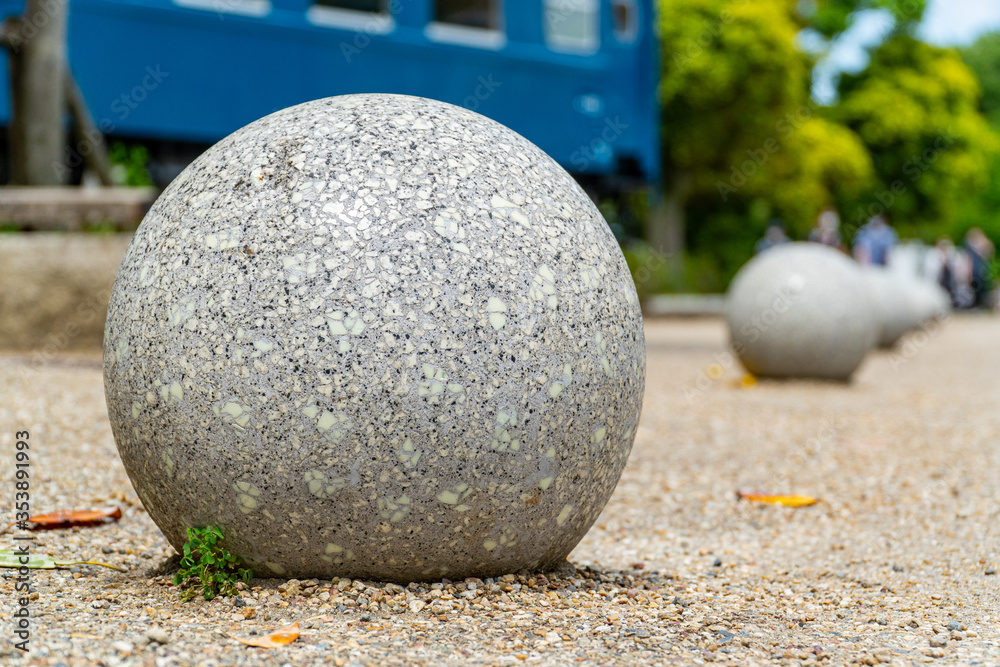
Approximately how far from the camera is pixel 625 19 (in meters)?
15.0

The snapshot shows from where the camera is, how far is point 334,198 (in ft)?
9.86

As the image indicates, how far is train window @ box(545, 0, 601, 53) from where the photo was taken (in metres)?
13.0

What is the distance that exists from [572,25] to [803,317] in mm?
5541

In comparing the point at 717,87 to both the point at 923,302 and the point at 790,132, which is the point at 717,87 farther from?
the point at 923,302

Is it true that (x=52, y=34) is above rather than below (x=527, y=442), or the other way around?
above

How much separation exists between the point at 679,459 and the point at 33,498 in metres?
3.61

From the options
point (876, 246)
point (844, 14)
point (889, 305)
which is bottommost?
point (889, 305)

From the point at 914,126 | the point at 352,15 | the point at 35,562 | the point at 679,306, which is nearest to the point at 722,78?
the point at 679,306

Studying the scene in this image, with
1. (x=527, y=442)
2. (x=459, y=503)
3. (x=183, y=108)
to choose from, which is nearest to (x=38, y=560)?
(x=459, y=503)

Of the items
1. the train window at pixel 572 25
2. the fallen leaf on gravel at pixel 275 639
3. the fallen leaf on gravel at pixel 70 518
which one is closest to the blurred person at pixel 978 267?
the train window at pixel 572 25

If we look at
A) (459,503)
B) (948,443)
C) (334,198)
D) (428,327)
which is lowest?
(948,443)

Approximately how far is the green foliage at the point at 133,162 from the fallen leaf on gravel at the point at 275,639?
8617 mm

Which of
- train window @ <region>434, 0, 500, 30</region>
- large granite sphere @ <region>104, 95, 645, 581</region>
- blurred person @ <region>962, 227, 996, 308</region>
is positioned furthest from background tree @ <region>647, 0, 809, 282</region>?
large granite sphere @ <region>104, 95, 645, 581</region>

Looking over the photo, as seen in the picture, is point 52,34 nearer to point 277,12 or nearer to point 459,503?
point 277,12
